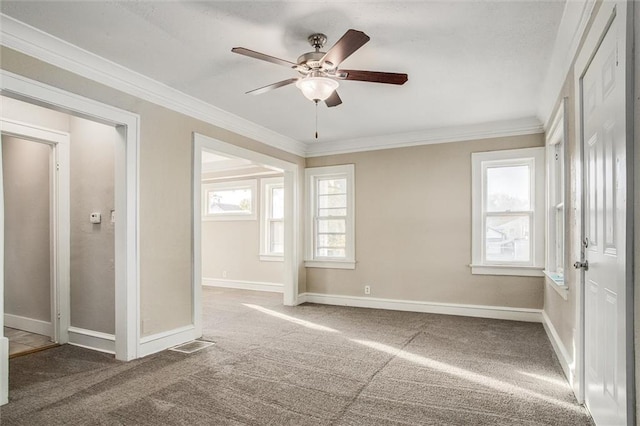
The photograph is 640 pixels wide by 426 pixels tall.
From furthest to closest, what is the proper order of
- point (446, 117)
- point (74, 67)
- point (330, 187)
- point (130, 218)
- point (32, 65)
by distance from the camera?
point (330, 187) < point (446, 117) < point (130, 218) < point (74, 67) < point (32, 65)

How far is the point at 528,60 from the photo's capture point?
312cm

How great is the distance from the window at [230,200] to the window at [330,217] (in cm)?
162

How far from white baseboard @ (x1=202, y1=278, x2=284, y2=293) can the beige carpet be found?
260 centimetres

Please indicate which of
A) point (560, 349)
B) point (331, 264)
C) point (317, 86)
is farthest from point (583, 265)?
point (331, 264)

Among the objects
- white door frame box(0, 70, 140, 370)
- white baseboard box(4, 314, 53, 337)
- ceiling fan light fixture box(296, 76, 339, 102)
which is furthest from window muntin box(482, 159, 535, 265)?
white baseboard box(4, 314, 53, 337)

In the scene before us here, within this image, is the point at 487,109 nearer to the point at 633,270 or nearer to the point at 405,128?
the point at 405,128

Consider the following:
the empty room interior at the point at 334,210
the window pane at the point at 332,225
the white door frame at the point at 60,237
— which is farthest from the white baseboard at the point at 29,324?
the window pane at the point at 332,225

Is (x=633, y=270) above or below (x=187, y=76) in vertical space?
below

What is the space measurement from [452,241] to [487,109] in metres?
1.79

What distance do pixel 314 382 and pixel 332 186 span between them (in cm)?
371

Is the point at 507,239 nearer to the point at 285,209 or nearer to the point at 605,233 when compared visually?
the point at 285,209

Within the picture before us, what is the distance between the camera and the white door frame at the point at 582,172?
58.1 inches

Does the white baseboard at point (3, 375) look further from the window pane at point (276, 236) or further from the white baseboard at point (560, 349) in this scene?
the window pane at point (276, 236)

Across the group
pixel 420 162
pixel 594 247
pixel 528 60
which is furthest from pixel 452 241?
pixel 594 247
